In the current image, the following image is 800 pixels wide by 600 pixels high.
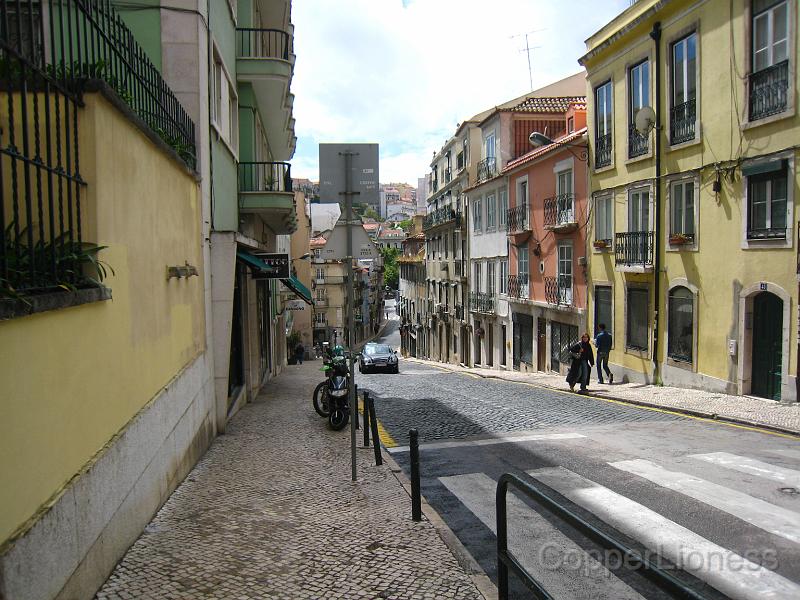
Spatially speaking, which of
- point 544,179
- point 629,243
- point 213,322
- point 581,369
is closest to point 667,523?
point 213,322

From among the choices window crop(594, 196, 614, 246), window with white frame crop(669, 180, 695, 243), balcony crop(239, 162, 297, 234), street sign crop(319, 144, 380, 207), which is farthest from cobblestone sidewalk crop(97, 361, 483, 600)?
window crop(594, 196, 614, 246)

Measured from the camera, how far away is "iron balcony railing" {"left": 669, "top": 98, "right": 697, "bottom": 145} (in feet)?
52.7

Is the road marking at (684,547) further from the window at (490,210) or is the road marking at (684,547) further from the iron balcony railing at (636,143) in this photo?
the window at (490,210)

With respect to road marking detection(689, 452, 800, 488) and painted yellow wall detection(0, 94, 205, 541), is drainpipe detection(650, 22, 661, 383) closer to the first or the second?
road marking detection(689, 452, 800, 488)

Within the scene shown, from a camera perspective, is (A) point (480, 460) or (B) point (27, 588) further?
(A) point (480, 460)

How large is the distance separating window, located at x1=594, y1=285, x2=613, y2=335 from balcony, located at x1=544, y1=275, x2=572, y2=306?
1809 millimetres

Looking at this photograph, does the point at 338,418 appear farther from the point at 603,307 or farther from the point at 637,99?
the point at 637,99

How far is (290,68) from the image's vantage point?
46.1 ft

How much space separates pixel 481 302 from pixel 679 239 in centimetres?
1775

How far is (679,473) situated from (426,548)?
11.8 feet

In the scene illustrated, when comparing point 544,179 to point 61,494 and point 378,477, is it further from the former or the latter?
point 61,494

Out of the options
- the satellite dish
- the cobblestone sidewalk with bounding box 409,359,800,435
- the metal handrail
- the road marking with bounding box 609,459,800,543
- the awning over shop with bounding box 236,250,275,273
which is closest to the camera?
the metal handrail

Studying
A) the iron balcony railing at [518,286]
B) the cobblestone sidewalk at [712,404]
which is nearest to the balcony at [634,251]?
the cobblestone sidewalk at [712,404]

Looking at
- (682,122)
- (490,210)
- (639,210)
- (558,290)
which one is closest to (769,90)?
(682,122)
